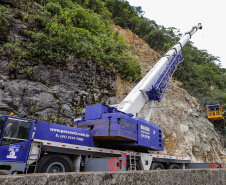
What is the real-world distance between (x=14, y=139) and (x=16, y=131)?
10.4 inches

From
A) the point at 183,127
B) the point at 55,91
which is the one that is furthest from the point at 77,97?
the point at 183,127

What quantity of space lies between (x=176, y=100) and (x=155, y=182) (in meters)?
21.6

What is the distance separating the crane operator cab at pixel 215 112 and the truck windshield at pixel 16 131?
28.3 meters

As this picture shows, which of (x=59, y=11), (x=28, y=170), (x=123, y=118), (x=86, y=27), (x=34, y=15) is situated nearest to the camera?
(x=28, y=170)

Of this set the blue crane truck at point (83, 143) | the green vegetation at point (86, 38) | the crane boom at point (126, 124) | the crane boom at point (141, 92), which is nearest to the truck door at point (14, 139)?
the blue crane truck at point (83, 143)

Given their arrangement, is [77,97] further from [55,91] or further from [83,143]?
[83,143]

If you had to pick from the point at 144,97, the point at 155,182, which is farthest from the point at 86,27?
the point at 155,182

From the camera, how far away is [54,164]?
651 cm

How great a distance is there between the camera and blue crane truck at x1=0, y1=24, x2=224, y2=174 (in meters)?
5.92

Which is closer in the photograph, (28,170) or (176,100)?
(28,170)

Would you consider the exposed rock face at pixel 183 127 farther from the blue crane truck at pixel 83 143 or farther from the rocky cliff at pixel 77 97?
the blue crane truck at pixel 83 143

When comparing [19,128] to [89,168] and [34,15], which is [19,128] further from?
[34,15]

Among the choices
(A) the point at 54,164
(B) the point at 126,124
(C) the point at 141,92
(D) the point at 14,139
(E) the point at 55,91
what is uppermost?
(E) the point at 55,91

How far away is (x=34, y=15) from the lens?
15312 millimetres
